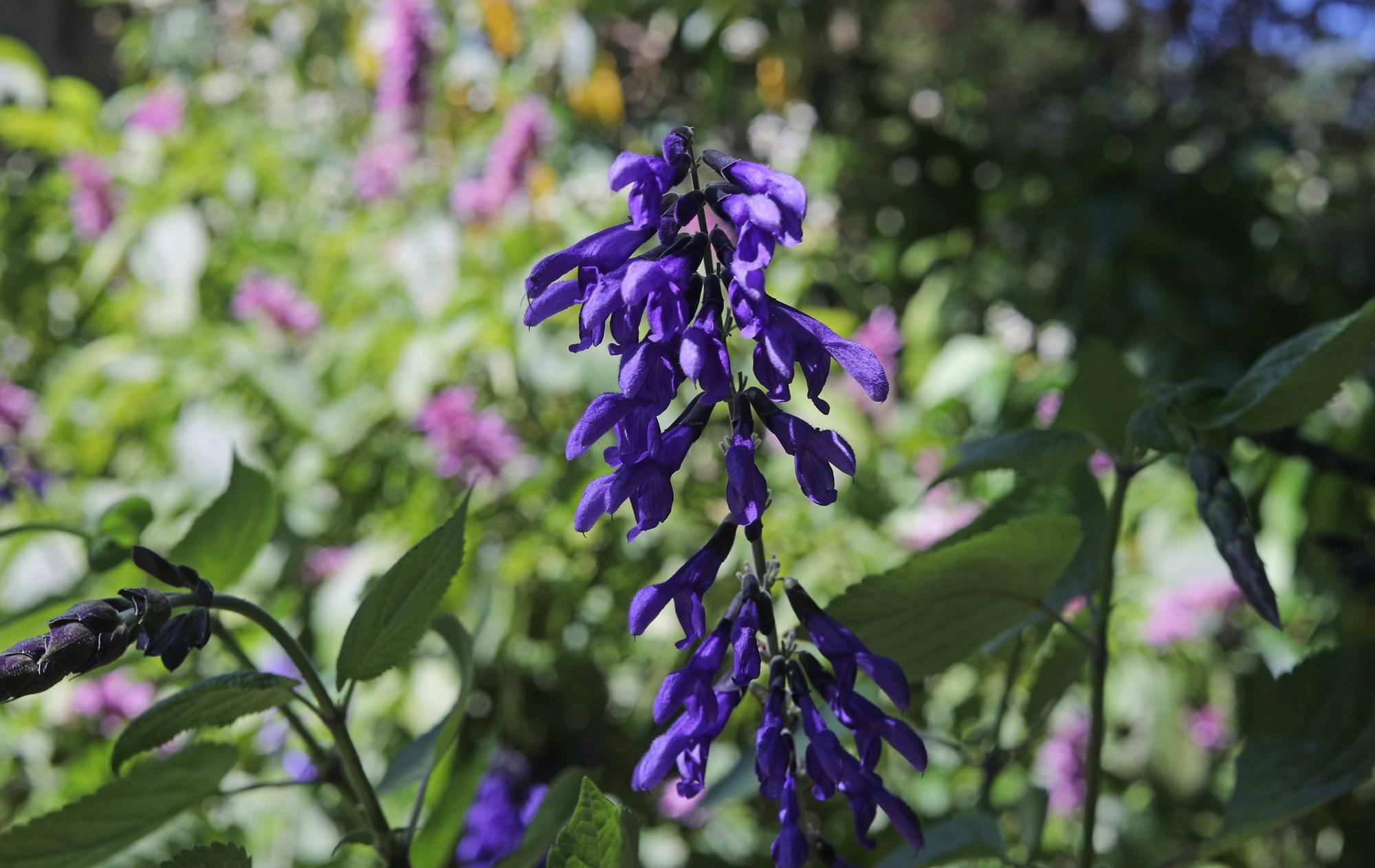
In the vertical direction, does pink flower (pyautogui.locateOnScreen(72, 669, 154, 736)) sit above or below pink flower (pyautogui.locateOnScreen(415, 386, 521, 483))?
below

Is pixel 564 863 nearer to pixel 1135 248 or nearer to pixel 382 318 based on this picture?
pixel 382 318

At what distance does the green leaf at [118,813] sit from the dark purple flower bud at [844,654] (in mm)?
281

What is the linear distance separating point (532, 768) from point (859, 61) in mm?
1790

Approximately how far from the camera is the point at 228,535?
585 millimetres

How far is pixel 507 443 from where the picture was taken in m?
1.66

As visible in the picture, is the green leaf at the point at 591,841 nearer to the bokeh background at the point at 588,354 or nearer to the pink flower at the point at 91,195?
the bokeh background at the point at 588,354

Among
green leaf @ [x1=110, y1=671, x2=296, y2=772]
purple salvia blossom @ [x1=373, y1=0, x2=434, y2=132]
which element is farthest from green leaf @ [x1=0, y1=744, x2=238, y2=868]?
purple salvia blossom @ [x1=373, y1=0, x2=434, y2=132]

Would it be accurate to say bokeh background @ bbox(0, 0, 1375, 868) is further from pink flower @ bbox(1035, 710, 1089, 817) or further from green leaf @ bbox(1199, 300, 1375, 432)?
green leaf @ bbox(1199, 300, 1375, 432)

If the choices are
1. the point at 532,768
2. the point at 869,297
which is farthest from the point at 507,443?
the point at 869,297

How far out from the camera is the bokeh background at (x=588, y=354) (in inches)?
58.8

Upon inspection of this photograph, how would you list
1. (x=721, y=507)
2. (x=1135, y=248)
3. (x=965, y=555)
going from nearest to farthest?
1. (x=965, y=555)
2. (x=721, y=507)
3. (x=1135, y=248)

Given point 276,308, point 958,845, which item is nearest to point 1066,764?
point 958,845

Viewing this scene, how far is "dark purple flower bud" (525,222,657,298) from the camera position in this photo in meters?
0.40

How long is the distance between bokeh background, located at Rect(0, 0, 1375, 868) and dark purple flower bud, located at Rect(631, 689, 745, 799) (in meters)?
0.22
